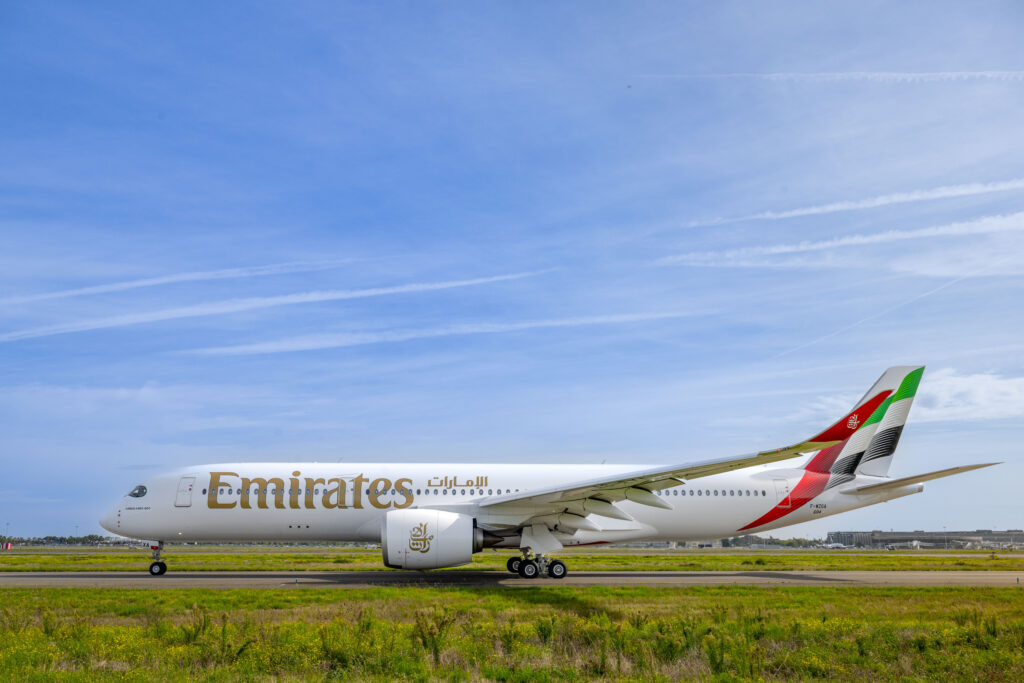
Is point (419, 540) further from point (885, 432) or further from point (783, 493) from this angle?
point (885, 432)

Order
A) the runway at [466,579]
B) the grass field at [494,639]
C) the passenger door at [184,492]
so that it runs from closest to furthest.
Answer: the grass field at [494,639]
the runway at [466,579]
the passenger door at [184,492]

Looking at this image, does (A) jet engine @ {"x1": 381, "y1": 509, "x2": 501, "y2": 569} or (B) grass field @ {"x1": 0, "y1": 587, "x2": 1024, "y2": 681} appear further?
(A) jet engine @ {"x1": 381, "y1": 509, "x2": 501, "y2": 569}

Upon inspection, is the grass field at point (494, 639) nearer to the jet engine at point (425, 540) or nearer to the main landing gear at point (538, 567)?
the jet engine at point (425, 540)

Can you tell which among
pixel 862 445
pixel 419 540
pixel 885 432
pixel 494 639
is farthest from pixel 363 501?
pixel 885 432

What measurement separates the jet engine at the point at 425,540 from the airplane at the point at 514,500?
39 mm

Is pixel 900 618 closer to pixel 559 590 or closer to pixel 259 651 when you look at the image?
pixel 559 590

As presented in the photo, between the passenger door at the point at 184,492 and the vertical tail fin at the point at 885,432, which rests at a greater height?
the vertical tail fin at the point at 885,432

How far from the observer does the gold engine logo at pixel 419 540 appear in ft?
61.7

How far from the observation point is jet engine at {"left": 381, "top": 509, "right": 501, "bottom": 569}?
18.8 m

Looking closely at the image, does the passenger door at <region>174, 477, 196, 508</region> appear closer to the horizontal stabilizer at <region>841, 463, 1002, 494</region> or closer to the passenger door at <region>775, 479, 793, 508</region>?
the passenger door at <region>775, 479, 793, 508</region>

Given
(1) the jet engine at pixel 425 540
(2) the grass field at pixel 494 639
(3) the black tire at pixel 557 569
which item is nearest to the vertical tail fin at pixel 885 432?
(2) the grass field at pixel 494 639

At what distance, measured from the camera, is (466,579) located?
2112 cm

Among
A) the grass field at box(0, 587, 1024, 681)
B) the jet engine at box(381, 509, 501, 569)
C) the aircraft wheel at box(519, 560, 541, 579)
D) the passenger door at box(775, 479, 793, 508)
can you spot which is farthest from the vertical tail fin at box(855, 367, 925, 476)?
the jet engine at box(381, 509, 501, 569)

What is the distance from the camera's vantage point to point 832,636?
1076 centimetres
